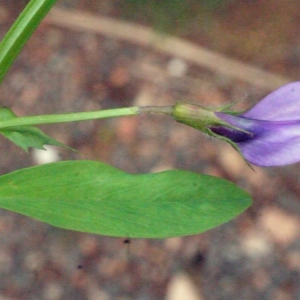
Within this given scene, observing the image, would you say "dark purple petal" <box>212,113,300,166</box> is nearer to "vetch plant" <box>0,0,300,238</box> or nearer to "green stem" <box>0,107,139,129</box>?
"vetch plant" <box>0,0,300,238</box>

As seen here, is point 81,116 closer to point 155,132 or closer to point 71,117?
point 71,117

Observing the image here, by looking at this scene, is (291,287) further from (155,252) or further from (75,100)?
(75,100)

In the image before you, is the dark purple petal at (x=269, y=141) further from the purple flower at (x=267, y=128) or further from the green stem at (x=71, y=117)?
the green stem at (x=71, y=117)

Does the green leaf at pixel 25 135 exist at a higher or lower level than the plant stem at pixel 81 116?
lower

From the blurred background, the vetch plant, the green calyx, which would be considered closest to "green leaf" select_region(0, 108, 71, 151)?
the vetch plant

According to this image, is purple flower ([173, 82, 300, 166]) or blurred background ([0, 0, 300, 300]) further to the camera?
blurred background ([0, 0, 300, 300])

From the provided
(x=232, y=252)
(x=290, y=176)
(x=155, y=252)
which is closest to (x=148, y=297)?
(x=155, y=252)

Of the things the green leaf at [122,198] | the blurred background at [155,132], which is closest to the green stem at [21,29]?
the green leaf at [122,198]
